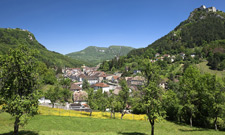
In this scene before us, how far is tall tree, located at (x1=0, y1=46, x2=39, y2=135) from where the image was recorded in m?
14.0

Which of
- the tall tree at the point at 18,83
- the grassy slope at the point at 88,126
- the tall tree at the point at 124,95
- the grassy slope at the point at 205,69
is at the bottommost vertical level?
the grassy slope at the point at 88,126

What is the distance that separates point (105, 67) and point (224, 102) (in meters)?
156

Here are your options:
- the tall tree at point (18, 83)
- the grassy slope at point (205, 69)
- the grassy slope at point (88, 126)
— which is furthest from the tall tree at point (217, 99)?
the grassy slope at point (205, 69)

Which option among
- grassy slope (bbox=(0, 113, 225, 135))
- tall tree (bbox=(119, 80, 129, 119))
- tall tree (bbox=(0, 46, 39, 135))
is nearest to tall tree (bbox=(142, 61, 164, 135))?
grassy slope (bbox=(0, 113, 225, 135))

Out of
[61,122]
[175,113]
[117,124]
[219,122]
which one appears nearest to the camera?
[61,122]

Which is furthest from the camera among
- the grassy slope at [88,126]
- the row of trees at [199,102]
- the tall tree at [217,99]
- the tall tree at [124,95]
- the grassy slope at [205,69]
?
the grassy slope at [205,69]

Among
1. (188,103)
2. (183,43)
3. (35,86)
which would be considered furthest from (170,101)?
(183,43)

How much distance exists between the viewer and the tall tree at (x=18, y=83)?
14.0 m

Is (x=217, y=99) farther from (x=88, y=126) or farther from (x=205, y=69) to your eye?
(x=205, y=69)

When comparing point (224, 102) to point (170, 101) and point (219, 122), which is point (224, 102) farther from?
point (170, 101)

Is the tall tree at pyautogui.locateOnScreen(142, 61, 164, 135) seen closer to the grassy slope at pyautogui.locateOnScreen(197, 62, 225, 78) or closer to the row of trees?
the row of trees

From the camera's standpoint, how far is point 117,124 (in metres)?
29.2

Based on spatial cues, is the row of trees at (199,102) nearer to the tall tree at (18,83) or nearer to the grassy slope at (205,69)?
the tall tree at (18,83)

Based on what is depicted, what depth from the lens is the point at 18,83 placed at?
14.8m
